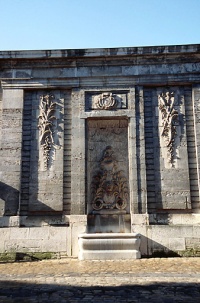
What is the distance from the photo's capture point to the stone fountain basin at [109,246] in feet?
31.7

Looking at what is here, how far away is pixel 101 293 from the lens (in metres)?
5.67

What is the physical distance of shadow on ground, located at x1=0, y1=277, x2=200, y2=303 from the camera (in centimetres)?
533

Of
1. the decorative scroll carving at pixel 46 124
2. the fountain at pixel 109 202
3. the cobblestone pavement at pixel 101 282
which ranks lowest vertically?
the cobblestone pavement at pixel 101 282

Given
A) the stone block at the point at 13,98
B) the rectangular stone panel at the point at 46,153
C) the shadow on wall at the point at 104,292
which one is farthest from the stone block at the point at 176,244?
the stone block at the point at 13,98

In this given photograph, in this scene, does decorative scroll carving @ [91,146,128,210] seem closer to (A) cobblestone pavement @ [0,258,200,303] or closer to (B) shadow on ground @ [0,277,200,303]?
(A) cobblestone pavement @ [0,258,200,303]

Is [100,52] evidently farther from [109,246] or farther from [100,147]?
[109,246]

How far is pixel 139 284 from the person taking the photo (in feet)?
20.7

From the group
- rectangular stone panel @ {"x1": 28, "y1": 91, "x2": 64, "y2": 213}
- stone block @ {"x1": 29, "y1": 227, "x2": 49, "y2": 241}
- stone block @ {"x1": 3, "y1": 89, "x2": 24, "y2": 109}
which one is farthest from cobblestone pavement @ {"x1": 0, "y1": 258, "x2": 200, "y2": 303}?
stone block @ {"x1": 3, "y1": 89, "x2": 24, "y2": 109}

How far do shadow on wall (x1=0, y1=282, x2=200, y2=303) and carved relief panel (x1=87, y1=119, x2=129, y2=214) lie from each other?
494cm

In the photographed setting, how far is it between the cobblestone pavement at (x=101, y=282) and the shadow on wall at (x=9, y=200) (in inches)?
79.6

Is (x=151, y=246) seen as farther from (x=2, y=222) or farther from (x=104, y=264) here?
(x=2, y=222)

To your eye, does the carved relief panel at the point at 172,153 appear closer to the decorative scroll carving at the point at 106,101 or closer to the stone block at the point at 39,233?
the decorative scroll carving at the point at 106,101

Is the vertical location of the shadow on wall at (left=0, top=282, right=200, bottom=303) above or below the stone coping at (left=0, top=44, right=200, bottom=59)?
below

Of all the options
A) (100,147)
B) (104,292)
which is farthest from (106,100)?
(104,292)
